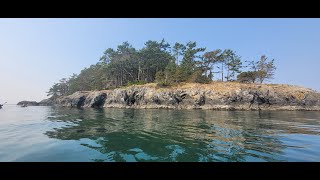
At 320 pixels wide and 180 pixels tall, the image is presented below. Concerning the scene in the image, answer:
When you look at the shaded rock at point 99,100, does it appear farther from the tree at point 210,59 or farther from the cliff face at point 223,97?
the tree at point 210,59

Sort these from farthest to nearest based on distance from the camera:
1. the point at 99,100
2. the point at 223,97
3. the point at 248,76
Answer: the point at 248,76, the point at 99,100, the point at 223,97

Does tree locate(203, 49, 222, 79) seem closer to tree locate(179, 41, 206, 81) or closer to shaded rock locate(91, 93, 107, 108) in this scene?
tree locate(179, 41, 206, 81)

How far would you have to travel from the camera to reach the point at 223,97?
4872cm

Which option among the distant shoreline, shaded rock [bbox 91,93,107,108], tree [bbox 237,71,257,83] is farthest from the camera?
tree [bbox 237,71,257,83]

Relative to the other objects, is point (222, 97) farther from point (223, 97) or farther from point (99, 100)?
point (99, 100)

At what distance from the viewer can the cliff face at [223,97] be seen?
47375 millimetres

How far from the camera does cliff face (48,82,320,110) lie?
47.4 m

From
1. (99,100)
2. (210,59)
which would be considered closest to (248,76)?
(210,59)

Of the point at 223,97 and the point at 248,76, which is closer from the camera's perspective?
the point at 223,97

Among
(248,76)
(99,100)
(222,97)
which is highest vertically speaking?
(248,76)

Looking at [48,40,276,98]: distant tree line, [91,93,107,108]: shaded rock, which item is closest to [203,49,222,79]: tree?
[48,40,276,98]: distant tree line

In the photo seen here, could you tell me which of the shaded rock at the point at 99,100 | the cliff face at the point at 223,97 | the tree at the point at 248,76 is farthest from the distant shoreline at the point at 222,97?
the tree at the point at 248,76
